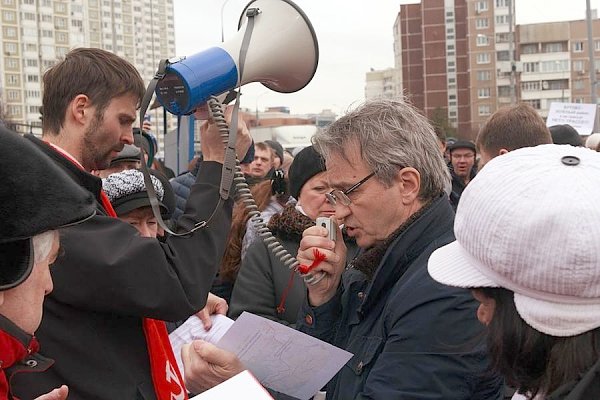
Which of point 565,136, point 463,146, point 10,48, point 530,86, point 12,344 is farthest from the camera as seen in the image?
point 10,48

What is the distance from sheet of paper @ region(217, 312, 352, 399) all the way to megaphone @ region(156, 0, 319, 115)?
701 mm

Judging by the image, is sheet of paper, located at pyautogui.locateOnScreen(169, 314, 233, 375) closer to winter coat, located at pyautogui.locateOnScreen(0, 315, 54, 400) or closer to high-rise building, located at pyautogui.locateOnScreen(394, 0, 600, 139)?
winter coat, located at pyautogui.locateOnScreen(0, 315, 54, 400)

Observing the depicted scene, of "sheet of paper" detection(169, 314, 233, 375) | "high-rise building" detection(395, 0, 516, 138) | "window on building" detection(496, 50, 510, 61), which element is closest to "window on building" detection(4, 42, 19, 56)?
"high-rise building" detection(395, 0, 516, 138)

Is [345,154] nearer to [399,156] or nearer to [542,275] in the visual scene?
[399,156]

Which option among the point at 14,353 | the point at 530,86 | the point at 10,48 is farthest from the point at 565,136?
the point at 10,48

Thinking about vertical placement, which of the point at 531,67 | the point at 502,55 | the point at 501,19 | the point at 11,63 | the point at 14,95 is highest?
the point at 501,19

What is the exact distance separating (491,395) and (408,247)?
1.58ft

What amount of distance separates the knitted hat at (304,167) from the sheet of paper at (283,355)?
1.73m

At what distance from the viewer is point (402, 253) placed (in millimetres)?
2221

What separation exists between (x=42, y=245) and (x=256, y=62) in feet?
3.48

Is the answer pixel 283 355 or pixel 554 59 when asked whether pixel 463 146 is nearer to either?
pixel 283 355

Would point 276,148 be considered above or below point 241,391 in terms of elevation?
above

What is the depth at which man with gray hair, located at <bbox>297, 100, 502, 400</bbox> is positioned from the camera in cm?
196

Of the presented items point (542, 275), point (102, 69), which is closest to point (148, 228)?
point (102, 69)
